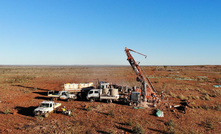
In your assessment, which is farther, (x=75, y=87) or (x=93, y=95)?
(x=75, y=87)

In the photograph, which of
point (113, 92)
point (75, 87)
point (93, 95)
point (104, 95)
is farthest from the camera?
point (75, 87)

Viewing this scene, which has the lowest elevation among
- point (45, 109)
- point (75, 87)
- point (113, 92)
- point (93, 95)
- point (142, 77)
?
point (45, 109)

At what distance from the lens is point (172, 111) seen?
15531 millimetres

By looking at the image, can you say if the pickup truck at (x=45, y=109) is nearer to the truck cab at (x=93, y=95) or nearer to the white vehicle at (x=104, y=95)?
the truck cab at (x=93, y=95)

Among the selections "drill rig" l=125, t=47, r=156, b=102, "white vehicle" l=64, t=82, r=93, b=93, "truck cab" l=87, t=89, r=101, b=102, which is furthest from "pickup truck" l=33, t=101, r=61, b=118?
"drill rig" l=125, t=47, r=156, b=102

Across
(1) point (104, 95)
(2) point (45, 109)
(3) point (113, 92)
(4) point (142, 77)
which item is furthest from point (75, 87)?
(4) point (142, 77)

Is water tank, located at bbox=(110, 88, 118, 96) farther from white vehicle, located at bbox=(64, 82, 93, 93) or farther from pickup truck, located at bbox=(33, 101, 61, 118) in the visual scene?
pickup truck, located at bbox=(33, 101, 61, 118)

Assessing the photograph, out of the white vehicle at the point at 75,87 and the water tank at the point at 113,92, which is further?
the white vehicle at the point at 75,87

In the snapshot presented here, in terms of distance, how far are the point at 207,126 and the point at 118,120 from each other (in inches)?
304

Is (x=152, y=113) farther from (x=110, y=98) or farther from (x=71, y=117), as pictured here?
(x=71, y=117)

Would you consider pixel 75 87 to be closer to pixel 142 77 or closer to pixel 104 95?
pixel 104 95

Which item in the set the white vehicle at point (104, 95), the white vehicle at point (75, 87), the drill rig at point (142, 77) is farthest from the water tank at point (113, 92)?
the white vehicle at point (75, 87)

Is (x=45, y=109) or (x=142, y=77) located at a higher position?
(x=142, y=77)

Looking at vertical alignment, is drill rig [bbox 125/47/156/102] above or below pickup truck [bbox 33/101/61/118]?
above
